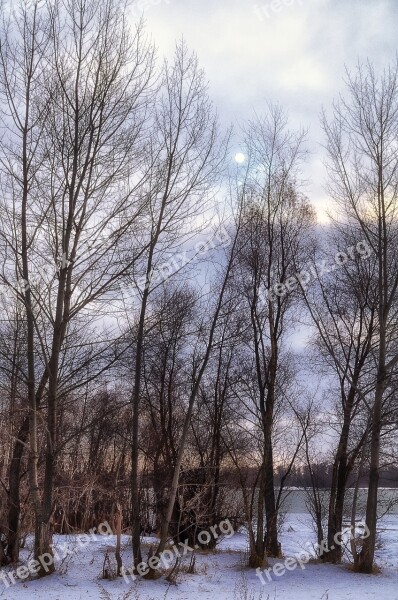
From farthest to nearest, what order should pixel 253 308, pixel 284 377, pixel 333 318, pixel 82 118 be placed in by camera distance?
pixel 284 377
pixel 333 318
pixel 253 308
pixel 82 118

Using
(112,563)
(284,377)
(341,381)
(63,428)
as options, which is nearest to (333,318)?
(341,381)

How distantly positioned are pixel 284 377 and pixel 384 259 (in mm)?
6409


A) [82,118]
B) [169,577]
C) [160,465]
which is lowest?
[169,577]

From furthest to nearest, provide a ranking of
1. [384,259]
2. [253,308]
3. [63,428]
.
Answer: [63,428], [253,308], [384,259]

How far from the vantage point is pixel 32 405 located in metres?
9.84

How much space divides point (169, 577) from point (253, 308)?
6.89 metres

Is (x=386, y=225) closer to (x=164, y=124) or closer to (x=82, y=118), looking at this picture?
(x=164, y=124)

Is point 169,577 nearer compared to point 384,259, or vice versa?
point 169,577

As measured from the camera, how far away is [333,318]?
15742 millimetres

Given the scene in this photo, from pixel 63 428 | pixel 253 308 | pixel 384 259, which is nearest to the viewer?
pixel 384 259

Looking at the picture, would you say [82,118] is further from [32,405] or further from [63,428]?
[63,428]

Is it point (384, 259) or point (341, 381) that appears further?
point (341, 381)

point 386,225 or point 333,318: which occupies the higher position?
point 386,225

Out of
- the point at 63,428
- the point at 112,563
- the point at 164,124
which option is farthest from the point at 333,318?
the point at 63,428
